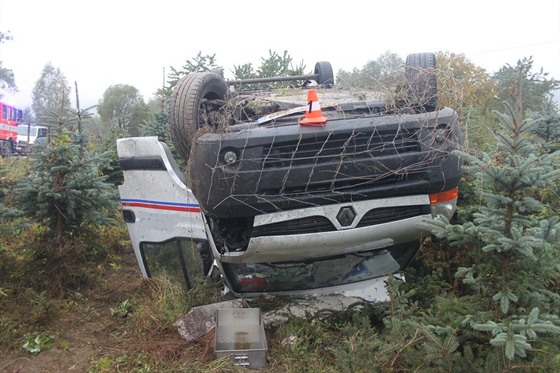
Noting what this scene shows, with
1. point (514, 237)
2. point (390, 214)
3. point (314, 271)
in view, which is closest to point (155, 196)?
point (314, 271)

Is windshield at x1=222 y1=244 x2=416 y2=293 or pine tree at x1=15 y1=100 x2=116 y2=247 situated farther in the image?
pine tree at x1=15 y1=100 x2=116 y2=247

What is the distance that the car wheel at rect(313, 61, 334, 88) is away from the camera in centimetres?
619

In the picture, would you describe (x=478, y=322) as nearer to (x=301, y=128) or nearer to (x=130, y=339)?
(x=301, y=128)

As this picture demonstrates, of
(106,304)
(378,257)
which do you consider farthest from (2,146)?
(378,257)

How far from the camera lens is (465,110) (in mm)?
4480

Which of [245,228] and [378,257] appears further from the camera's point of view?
[378,257]

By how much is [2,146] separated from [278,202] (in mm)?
29694

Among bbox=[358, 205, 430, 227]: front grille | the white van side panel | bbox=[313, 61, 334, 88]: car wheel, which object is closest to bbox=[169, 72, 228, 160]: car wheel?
the white van side panel

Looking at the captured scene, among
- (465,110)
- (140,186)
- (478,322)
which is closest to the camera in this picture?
(478,322)

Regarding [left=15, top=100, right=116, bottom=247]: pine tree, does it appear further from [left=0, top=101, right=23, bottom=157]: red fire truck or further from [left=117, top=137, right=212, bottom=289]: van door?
[left=0, top=101, right=23, bottom=157]: red fire truck

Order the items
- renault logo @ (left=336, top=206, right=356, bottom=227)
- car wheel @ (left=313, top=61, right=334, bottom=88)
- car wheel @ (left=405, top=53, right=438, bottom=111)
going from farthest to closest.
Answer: car wheel @ (left=313, top=61, right=334, bottom=88) → car wheel @ (left=405, top=53, right=438, bottom=111) → renault logo @ (left=336, top=206, right=356, bottom=227)

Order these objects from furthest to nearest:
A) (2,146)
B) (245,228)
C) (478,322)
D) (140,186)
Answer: (2,146) < (140,186) < (245,228) < (478,322)

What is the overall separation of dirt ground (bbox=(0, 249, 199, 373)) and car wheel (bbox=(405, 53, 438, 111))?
93.5 inches

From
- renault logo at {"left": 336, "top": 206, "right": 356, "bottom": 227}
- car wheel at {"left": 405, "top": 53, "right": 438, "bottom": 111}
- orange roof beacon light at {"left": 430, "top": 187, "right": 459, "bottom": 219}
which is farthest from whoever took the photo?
car wheel at {"left": 405, "top": 53, "right": 438, "bottom": 111}
